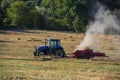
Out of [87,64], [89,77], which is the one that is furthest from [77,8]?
[89,77]

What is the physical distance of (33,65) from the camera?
27047 millimetres

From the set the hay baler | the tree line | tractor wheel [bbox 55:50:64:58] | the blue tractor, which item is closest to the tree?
the tree line

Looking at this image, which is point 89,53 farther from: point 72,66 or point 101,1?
point 101,1

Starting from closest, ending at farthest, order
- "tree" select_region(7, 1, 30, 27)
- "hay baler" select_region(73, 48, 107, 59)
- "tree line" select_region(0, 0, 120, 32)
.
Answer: "hay baler" select_region(73, 48, 107, 59), "tree line" select_region(0, 0, 120, 32), "tree" select_region(7, 1, 30, 27)

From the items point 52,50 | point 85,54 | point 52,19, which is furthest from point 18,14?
point 85,54

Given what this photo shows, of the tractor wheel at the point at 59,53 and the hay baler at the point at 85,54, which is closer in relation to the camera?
the hay baler at the point at 85,54

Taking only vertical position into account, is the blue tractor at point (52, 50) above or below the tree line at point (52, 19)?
above

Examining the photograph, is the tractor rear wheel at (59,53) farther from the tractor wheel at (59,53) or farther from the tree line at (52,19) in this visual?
the tree line at (52,19)

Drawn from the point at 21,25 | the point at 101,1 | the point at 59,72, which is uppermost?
the point at 59,72

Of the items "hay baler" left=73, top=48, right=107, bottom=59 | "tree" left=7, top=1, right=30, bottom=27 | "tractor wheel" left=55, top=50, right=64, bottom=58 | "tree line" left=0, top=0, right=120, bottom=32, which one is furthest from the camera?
"tree" left=7, top=1, right=30, bottom=27

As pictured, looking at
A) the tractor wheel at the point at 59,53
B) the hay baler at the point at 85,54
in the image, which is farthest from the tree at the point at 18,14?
the hay baler at the point at 85,54

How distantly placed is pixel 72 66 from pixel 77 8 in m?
63.3

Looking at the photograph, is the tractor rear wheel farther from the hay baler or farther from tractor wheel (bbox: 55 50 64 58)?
the hay baler

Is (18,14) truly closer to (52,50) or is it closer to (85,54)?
(52,50)
